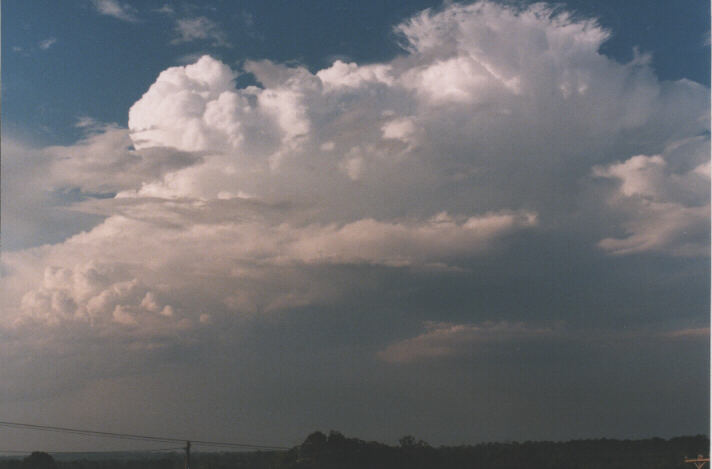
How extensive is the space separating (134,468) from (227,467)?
6021 cm

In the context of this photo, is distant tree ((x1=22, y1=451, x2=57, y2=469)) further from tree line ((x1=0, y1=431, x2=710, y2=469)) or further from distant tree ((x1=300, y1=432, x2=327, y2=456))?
distant tree ((x1=300, y1=432, x2=327, y2=456))

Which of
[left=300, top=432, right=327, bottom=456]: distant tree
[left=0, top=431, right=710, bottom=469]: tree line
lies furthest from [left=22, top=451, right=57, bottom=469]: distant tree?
[left=300, top=432, right=327, bottom=456]: distant tree

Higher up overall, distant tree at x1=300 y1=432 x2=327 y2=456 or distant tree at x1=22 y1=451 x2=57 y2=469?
distant tree at x1=300 y1=432 x2=327 y2=456

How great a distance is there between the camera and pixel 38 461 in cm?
10738

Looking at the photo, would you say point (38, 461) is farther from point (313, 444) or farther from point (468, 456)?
point (468, 456)

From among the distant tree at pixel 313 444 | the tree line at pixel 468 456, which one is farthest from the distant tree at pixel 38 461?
the distant tree at pixel 313 444

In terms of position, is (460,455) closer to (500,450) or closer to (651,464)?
(500,450)

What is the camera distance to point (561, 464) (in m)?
123

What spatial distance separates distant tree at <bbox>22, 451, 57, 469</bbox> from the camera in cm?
10694

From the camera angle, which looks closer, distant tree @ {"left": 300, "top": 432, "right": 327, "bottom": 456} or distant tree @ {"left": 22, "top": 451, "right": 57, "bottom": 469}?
distant tree @ {"left": 300, "top": 432, "right": 327, "bottom": 456}

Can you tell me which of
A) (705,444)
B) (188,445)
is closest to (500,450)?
(705,444)

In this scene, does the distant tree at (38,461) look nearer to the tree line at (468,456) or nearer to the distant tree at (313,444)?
the tree line at (468,456)

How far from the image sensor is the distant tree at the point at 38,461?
106938 millimetres

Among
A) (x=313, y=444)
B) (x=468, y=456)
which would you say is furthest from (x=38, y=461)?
(x=468, y=456)
